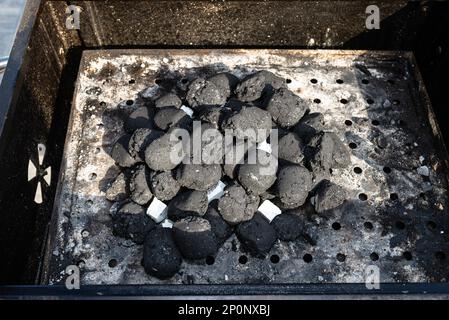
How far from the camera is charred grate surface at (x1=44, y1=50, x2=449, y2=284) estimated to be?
1.41 meters

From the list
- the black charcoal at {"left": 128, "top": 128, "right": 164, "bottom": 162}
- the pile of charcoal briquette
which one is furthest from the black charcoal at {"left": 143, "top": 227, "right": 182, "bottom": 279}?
the black charcoal at {"left": 128, "top": 128, "right": 164, "bottom": 162}

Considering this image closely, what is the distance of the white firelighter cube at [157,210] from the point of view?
1.47 m

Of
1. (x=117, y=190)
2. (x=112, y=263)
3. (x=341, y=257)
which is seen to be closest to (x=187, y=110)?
(x=117, y=190)

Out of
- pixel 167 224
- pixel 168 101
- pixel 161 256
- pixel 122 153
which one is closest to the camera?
pixel 161 256

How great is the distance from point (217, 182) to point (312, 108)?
1.69 feet

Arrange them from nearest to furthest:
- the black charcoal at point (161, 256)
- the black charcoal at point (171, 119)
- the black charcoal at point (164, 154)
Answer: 1. the black charcoal at point (161, 256)
2. the black charcoal at point (164, 154)
3. the black charcoal at point (171, 119)

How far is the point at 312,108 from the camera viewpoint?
1.75 m

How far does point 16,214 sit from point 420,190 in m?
1.33

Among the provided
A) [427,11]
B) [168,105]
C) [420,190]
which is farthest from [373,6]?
[168,105]

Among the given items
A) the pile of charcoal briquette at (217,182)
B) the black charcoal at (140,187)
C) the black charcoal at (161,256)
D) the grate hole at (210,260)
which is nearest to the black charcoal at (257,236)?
the pile of charcoal briquette at (217,182)

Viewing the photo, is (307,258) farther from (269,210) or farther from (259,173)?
(259,173)

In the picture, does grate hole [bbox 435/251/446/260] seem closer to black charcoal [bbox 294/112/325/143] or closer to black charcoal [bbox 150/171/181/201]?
black charcoal [bbox 294/112/325/143]

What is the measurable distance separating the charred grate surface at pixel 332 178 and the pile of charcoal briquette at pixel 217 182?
5 cm

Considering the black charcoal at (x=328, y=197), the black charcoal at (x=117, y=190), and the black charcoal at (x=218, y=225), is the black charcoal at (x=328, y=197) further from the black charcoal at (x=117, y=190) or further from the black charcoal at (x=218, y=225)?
the black charcoal at (x=117, y=190)
